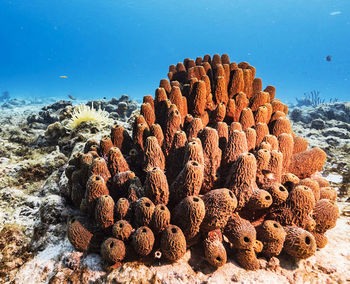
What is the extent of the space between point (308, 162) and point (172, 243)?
2.17 meters

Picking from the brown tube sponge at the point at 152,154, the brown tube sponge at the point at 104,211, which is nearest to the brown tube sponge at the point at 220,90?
the brown tube sponge at the point at 152,154

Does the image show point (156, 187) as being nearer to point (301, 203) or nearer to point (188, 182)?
point (188, 182)

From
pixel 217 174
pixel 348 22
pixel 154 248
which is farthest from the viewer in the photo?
pixel 348 22

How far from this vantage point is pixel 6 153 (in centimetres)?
450

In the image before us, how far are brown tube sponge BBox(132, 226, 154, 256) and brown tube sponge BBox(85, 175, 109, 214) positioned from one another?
0.61m

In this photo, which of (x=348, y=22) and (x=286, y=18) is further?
(x=286, y=18)

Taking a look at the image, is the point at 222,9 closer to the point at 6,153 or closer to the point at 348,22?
the point at 348,22

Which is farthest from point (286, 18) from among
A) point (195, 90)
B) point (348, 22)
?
point (195, 90)

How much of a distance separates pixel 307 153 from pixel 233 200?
1680 mm

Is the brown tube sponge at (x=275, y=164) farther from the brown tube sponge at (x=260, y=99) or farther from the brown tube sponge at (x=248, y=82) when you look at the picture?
the brown tube sponge at (x=248, y=82)

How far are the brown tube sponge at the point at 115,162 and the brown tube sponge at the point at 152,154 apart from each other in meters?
0.29

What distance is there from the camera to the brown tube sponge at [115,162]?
7.34 feet

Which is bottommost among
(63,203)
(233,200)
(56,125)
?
(63,203)

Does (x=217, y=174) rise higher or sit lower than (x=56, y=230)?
higher
